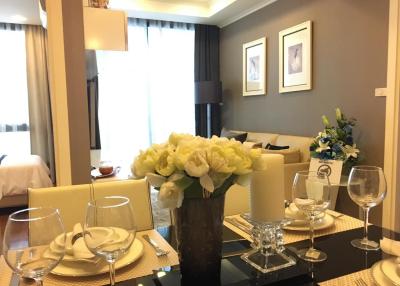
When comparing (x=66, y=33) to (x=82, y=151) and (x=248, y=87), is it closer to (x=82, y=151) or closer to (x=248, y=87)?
(x=82, y=151)

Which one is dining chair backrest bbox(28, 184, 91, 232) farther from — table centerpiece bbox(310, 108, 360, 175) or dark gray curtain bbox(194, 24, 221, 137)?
dark gray curtain bbox(194, 24, 221, 137)

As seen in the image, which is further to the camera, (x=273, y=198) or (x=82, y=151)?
(x=82, y=151)

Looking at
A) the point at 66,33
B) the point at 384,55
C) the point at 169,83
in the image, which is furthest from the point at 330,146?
the point at 169,83

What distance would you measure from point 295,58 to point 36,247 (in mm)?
3678

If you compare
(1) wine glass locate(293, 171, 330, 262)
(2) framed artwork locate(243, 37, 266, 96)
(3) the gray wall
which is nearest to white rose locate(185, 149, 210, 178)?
(1) wine glass locate(293, 171, 330, 262)

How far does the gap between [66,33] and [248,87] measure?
337 centimetres

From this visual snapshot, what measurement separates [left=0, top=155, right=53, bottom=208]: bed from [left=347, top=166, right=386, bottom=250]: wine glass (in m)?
3.73

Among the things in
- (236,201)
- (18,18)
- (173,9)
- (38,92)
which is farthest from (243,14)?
(236,201)

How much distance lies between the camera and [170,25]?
17.3 ft

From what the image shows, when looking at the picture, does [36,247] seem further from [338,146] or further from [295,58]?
[295,58]

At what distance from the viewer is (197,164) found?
2.38 feet

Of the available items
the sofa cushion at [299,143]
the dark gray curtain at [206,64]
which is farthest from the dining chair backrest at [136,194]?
the dark gray curtain at [206,64]

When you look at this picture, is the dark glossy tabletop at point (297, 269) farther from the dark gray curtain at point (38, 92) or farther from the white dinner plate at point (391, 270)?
the dark gray curtain at point (38, 92)

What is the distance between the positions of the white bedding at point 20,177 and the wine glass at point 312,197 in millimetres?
3650
